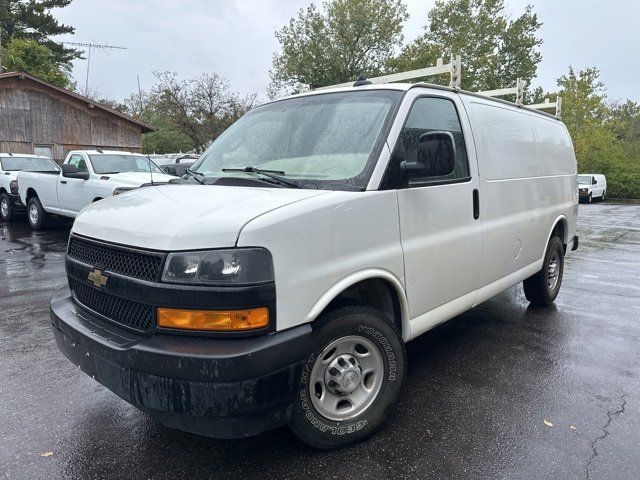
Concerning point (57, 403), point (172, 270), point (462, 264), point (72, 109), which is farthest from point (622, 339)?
point (72, 109)

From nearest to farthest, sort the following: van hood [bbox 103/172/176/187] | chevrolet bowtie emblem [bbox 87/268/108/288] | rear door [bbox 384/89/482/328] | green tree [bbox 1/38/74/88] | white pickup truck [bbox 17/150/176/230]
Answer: chevrolet bowtie emblem [bbox 87/268/108/288] → rear door [bbox 384/89/482/328] → van hood [bbox 103/172/176/187] → white pickup truck [bbox 17/150/176/230] → green tree [bbox 1/38/74/88]

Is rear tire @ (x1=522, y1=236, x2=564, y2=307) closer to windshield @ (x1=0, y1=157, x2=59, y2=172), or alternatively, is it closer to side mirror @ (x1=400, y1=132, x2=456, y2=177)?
side mirror @ (x1=400, y1=132, x2=456, y2=177)

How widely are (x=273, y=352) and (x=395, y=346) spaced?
3.11ft

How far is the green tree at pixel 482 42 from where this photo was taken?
41250mm

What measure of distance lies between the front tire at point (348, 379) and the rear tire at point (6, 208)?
13.5m

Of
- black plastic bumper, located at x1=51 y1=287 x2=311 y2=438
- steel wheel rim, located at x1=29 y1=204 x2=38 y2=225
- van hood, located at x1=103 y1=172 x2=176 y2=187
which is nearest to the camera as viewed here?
black plastic bumper, located at x1=51 y1=287 x2=311 y2=438

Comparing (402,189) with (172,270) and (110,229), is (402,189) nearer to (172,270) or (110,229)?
(172,270)

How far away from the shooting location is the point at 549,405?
328 centimetres

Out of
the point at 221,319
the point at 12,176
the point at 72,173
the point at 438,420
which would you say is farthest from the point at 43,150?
the point at 438,420

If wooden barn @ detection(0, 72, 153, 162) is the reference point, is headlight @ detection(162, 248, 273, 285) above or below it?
below

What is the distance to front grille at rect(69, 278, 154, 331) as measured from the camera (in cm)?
237

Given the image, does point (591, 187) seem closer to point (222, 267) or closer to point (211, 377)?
point (222, 267)

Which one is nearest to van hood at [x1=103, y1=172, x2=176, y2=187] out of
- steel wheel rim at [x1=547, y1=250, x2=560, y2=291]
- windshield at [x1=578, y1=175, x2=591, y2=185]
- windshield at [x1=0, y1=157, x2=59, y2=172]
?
windshield at [x1=0, y1=157, x2=59, y2=172]

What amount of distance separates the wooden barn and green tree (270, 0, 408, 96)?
20.0 m
